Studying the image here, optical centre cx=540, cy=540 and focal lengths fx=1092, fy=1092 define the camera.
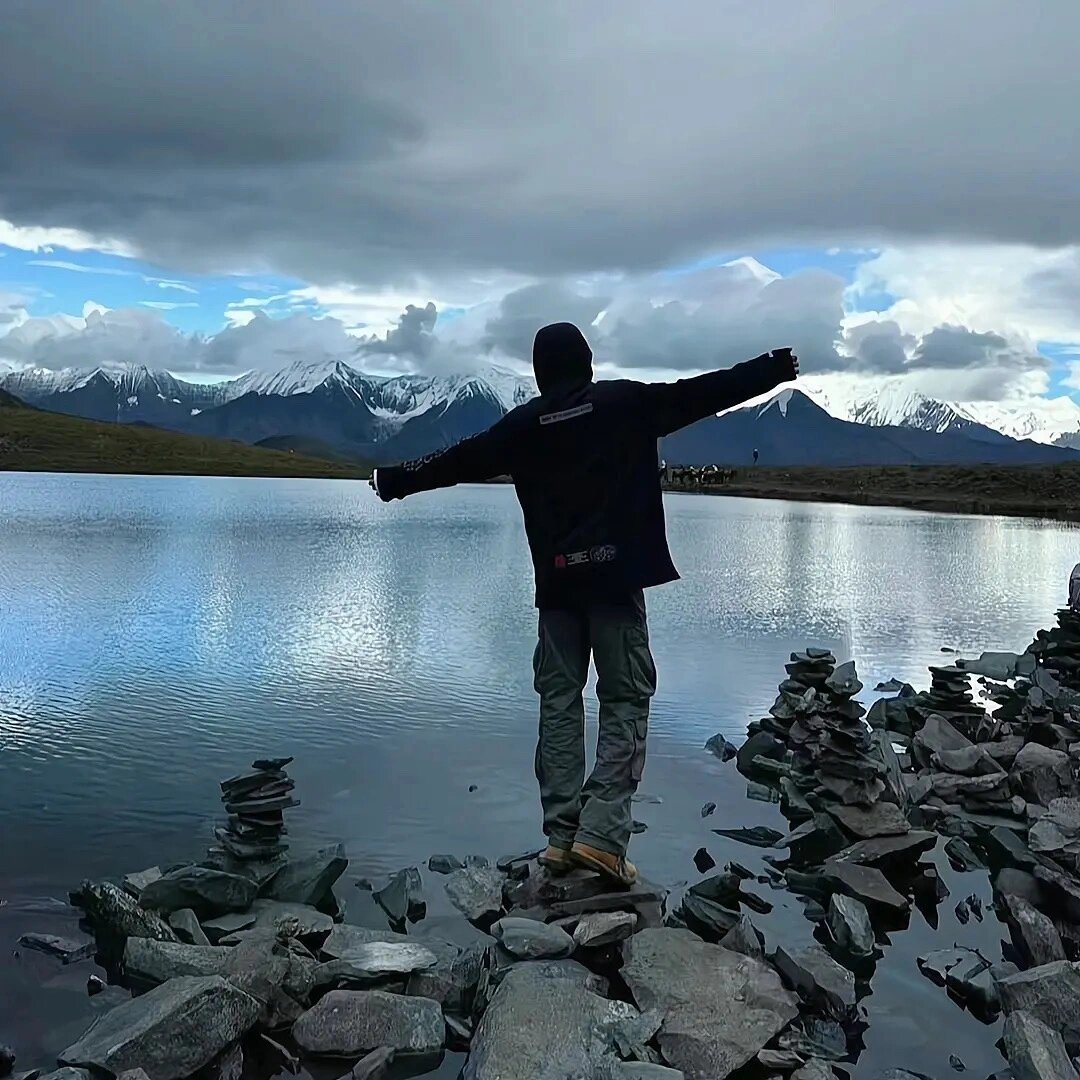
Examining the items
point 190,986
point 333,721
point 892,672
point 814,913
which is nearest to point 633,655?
point 814,913

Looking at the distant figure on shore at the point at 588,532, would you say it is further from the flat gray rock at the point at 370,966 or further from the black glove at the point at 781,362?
the flat gray rock at the point at 370,966

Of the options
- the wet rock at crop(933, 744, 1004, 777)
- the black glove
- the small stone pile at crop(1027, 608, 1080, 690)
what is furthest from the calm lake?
the black glove

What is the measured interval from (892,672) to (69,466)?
7071 inches

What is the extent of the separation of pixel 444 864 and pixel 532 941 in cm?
197

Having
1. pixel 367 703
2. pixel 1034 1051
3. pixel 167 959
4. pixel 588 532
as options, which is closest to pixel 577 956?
pixel 167 959

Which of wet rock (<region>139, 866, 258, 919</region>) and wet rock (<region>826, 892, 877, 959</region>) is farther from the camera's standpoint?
wet rock (<region>826, 892, 877, 959</region>)

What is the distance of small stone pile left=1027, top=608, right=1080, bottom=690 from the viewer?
54.2 feet

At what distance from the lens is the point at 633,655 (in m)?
7.70

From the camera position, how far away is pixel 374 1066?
Answer: 558 cm

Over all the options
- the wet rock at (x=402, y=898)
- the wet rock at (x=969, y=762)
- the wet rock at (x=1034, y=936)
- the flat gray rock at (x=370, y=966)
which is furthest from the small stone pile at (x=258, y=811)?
the wet rock at (x=969, y=762)

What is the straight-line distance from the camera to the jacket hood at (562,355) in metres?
7.60

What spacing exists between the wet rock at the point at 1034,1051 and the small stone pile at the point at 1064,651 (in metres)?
11.4

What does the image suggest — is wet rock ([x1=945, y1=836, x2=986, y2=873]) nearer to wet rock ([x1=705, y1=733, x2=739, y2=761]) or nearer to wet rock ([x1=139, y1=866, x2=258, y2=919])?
wet rock ([x1=705, y1=733, x2=739, y2=761])

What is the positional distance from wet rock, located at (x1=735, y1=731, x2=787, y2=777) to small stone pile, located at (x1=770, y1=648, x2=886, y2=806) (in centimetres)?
15
